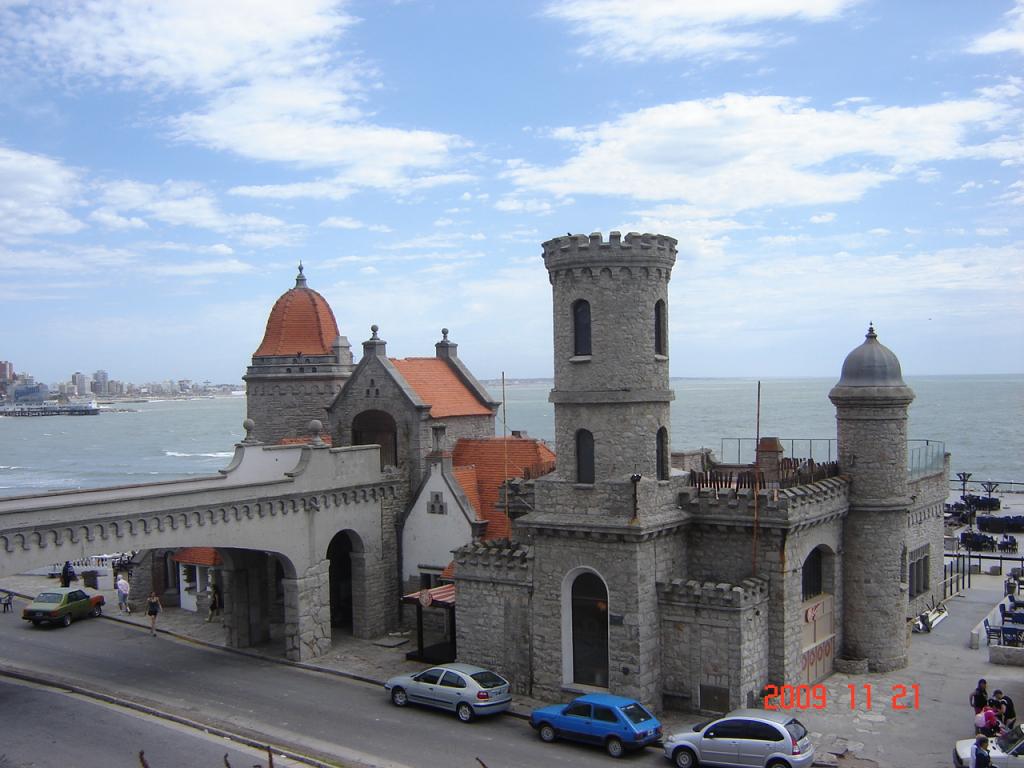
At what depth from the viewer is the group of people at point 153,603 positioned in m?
34.5

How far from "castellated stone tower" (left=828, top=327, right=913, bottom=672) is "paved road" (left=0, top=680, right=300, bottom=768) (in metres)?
17.0

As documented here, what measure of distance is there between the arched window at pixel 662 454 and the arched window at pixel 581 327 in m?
3.05

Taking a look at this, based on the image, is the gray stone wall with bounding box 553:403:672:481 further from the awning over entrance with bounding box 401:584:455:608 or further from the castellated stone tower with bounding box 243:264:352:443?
the castellated stone tower with bounding box 243:264:352:443

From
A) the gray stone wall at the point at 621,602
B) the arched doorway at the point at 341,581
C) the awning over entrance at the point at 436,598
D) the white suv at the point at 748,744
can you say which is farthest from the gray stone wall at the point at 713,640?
the arched doorway at the point at 341,581

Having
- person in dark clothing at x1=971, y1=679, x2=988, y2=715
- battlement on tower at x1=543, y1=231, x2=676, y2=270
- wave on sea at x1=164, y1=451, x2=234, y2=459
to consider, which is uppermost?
battlement on tower at x1=543, y1=231, x2=676, y2=270

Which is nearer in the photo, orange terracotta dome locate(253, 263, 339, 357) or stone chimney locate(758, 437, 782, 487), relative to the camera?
stone chimney locate(758, 437, 782, 487)

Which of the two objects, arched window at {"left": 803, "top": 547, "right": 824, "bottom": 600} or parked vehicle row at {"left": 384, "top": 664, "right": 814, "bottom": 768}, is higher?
arched window at {"left": 803, "top": 547, "right": 824, "bottom": 600}

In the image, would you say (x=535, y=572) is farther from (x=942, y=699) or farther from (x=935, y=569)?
(x=935, y=569)

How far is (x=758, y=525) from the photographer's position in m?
25.2

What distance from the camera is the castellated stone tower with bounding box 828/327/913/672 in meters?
28.1

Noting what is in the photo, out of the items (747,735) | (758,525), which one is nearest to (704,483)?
(758,525)

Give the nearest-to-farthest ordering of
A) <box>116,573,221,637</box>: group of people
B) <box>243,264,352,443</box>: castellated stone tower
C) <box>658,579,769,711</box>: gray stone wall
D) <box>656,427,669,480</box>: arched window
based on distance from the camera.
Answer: <box>658,579,769,711</box>: gray stone wall, <box>656,427,669,480</box>: arched window, <box>116,573,221,637</box>: group of people, <box>243,264,352,443</box>: castellated stone tower

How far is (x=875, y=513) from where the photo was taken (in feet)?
92.7

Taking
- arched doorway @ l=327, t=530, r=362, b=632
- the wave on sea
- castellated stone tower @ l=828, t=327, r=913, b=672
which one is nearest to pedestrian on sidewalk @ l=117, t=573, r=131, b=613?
arched doorway @ l=327, t=530, r=362, b=632
